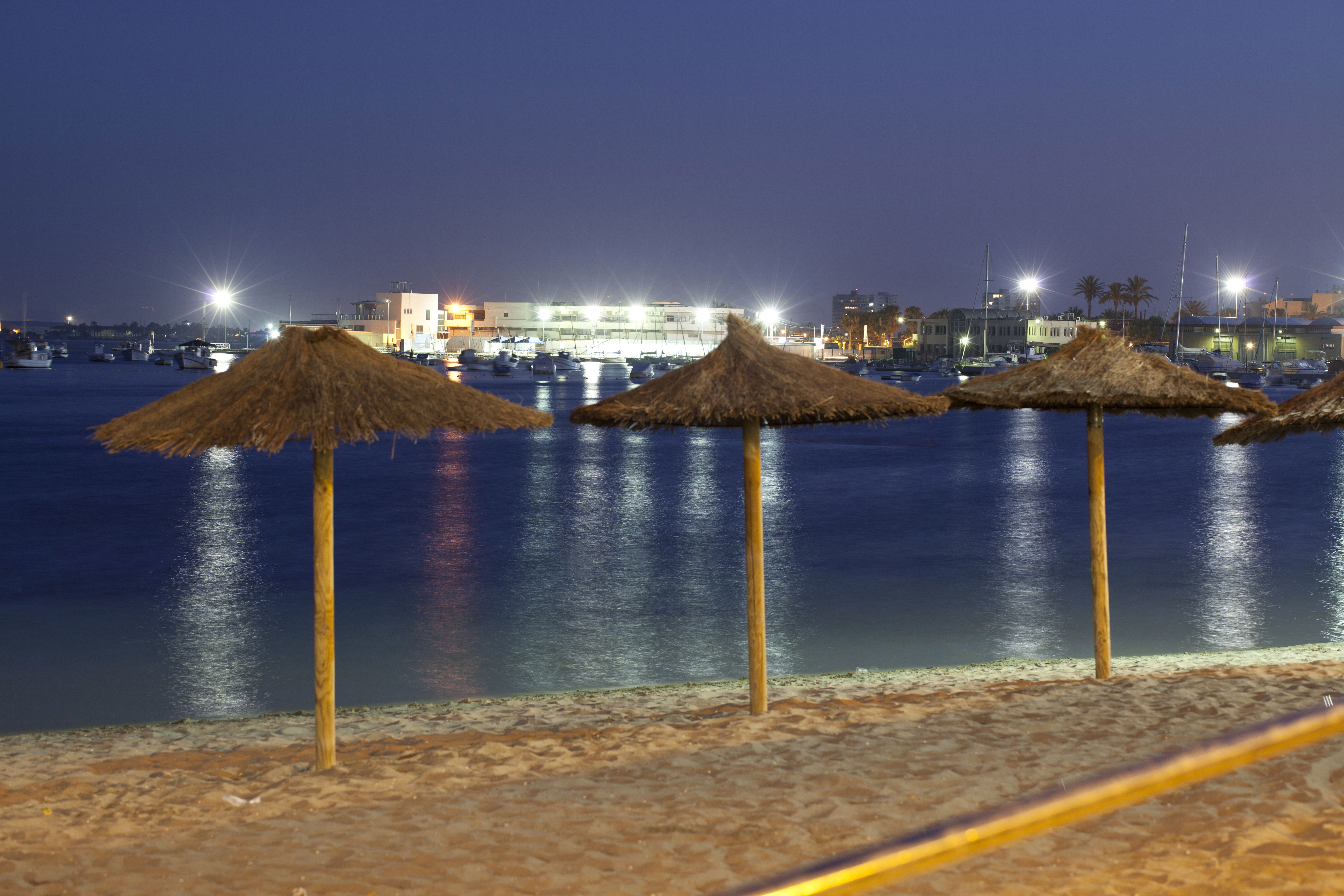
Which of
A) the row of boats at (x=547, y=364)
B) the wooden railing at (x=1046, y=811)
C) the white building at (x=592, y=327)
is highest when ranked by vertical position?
the white building at (x=592, y=327)

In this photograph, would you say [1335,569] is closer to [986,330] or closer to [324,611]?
[324,611]

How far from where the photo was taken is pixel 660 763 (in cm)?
760

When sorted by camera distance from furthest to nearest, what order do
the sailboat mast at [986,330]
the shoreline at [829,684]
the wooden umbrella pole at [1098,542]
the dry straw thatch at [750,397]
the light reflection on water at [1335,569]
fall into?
the sailboat mast at [986,330], the light reflection on water at [1335,569], the shoreline at [829,684], the wooden umbrella pole at [1098,542], the dry straw thatch at [750,397]

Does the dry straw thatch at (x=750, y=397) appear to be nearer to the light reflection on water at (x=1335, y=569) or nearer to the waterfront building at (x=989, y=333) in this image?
the light reflection on water at (x=1335, y=569)

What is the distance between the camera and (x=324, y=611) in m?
7.44

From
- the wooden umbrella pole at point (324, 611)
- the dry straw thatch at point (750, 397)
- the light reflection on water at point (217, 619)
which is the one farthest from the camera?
the light reflection on water at point (217, 619)

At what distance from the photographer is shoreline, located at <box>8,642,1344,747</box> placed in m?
10.2

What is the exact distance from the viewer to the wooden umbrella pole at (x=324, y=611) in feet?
23.6

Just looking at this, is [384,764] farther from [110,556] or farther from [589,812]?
[110,556]

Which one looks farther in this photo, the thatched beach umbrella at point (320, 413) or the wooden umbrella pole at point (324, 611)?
the wooden umbrella pole at point (324, 611)

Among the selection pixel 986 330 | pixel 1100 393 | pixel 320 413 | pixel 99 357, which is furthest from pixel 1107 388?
pixel 99 357

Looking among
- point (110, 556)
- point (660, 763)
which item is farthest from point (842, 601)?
point (110, 556)

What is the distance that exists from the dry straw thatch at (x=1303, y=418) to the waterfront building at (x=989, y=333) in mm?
106975

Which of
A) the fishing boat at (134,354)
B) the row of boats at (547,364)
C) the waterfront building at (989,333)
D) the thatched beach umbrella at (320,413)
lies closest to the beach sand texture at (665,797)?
the thatched beach umbrella at (320,413)
